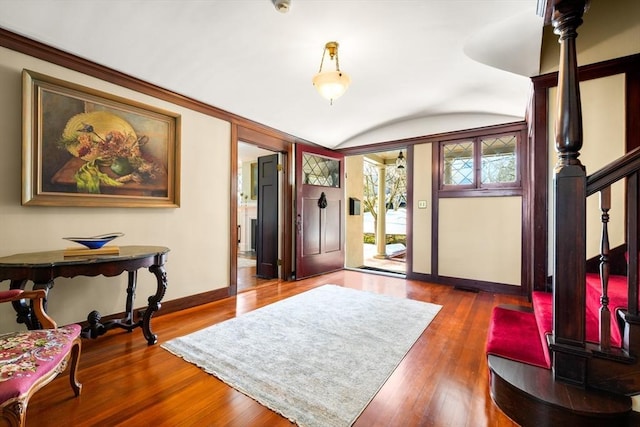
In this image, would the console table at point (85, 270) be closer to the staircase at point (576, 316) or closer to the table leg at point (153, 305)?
the table leg at point (153, 305)

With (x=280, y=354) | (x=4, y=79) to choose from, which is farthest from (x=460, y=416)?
(x=4, y=79)

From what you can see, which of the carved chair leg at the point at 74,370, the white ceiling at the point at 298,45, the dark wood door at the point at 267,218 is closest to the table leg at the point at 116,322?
the carved chair leg at the point at 74,370

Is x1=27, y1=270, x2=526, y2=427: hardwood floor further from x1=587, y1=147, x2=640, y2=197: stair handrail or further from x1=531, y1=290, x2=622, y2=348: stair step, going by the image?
x1=587, y1=147, x2=640, y2=197: stair handrail

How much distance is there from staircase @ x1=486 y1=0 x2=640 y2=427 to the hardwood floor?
0.23 metres

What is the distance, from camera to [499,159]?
4.00 meters

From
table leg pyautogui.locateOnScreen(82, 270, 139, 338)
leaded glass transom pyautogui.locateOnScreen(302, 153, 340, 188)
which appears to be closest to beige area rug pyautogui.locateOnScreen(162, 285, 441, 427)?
table leg pyautogui.locateOnScreen(82, 270, 139, 338)

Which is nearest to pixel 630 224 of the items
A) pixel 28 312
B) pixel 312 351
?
pixel 312 351

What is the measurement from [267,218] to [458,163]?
10.4 feet

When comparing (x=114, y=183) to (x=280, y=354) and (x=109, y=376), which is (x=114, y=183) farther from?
(x=280, y=354)

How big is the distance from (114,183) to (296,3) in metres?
2.19

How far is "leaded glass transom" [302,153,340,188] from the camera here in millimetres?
4711

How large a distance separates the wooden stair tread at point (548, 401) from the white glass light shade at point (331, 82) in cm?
230

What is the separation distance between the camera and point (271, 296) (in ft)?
11.8

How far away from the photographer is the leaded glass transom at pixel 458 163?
4.19 metres
